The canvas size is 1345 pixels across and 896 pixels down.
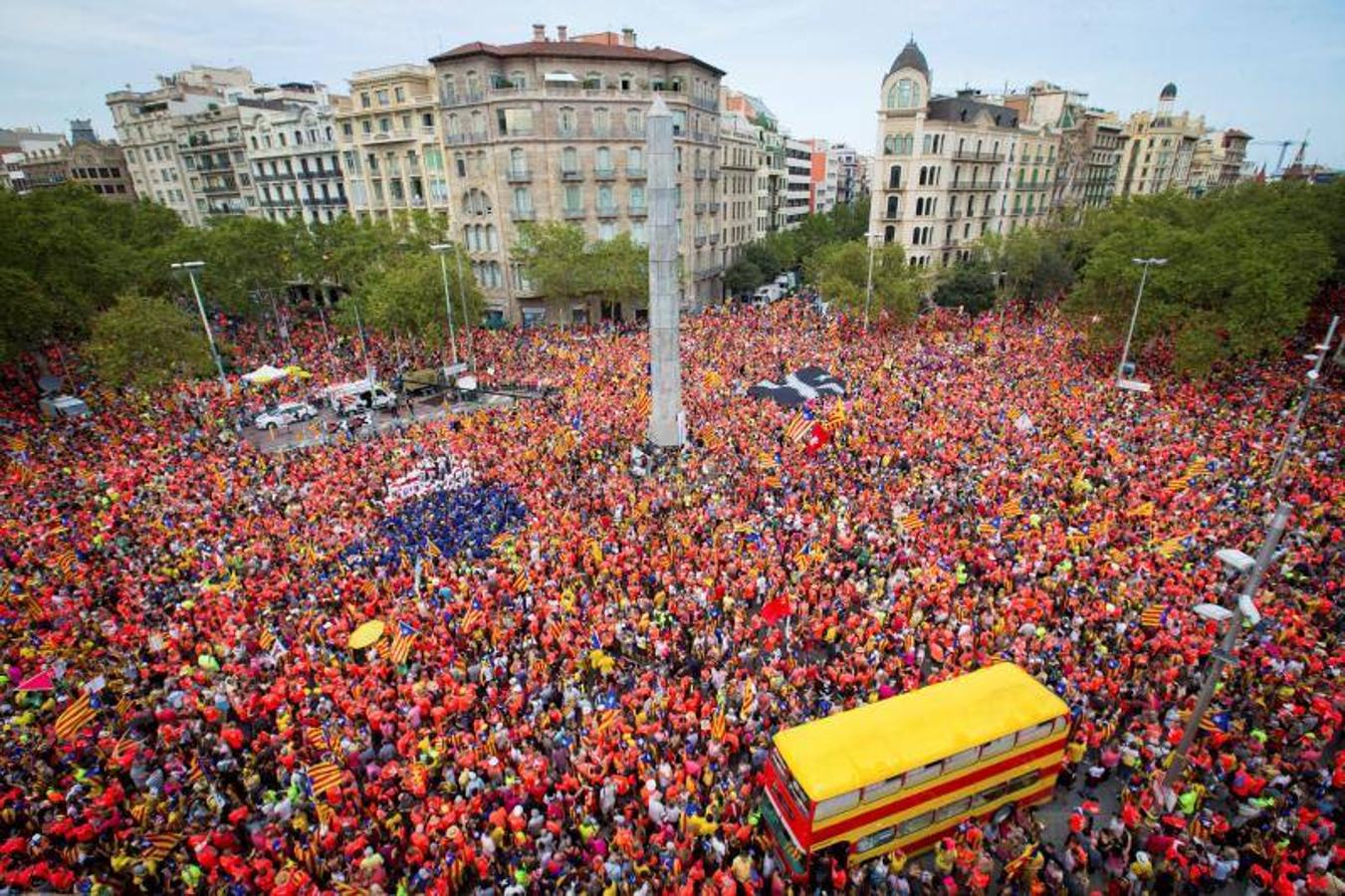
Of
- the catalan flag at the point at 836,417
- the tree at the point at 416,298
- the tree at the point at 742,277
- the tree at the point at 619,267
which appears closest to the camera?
the catalan flag at the point at 836,417

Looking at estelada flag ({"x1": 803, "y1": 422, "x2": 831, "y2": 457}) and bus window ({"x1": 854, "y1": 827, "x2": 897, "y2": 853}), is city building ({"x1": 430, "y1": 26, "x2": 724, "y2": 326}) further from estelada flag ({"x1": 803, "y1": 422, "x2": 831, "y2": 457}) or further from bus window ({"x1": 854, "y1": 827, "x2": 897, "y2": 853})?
bus window ({"x1": 854, "y1": 827, "x2": 897, "y2": 853})

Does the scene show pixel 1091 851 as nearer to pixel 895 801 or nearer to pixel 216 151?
pixel 895 801

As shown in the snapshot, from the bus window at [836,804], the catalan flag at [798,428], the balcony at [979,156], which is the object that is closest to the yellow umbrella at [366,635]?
the bus window at [836,804]

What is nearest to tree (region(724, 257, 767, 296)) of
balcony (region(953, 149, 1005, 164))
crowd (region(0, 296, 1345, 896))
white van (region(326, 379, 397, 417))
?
balcony (region(953, 149, 1005, 164))

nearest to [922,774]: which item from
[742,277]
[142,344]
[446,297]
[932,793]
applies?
[932,793]

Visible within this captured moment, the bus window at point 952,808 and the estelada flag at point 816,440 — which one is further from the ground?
the estelada flag at point 816,440

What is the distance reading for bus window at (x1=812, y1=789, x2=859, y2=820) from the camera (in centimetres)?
1072

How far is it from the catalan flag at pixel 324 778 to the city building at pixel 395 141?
46.9 meters

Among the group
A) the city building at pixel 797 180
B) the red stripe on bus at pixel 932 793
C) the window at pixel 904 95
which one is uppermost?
the window at pixel 904 95

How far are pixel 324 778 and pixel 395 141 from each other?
57589mm

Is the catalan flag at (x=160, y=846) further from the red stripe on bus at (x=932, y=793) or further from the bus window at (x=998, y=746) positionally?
the bus window at (x=998, y=746)

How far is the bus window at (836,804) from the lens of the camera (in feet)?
35.2

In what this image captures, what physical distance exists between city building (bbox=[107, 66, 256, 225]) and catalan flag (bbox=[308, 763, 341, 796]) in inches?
3145

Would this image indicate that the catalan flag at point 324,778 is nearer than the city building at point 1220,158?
Yes
